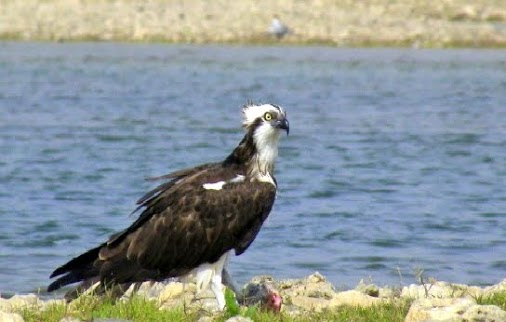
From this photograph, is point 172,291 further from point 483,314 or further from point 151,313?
point 483,314

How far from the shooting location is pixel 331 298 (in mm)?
11875

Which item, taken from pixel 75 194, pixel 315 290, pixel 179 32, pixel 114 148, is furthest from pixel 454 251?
pixel 179 32

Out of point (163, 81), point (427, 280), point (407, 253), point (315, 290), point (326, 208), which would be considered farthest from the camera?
point (163, 81)

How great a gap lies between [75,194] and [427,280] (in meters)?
7.03

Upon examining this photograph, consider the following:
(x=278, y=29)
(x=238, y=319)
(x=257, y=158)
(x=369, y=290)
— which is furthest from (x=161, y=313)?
(x=278, y=29)

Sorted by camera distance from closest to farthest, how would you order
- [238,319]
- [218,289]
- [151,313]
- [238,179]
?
[238,319] < [151,313] < [218,289] < [238,179]

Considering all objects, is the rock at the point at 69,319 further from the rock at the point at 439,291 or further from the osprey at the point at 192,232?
the rock at the point at 439,291

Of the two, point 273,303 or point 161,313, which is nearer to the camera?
point 161,313

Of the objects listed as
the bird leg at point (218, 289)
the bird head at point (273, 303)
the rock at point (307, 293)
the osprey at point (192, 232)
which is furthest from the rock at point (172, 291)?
the bird head at point (273, 303)

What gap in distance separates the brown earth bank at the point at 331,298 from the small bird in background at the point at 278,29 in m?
34.4

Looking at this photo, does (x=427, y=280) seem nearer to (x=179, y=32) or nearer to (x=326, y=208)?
(x=326, y=208)

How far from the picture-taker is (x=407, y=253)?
15656mm

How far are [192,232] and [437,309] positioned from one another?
6.31 feet

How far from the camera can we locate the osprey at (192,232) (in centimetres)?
1099
